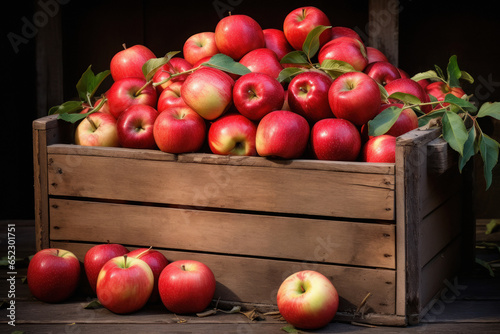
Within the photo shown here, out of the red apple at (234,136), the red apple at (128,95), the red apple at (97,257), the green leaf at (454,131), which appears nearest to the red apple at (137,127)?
the red apple at (128,95)

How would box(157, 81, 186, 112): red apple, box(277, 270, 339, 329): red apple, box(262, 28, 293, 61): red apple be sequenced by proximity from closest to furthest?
box(277, 270, 339, 329): red apple
box(157, 81, 186, 112): red apple
box(262, 28, 293, 61): red apple

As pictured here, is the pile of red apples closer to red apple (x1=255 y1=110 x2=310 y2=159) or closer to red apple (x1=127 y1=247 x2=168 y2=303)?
red apple (x1=255 y1=110 x2=310 y2=159)

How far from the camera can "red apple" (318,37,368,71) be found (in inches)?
96.5

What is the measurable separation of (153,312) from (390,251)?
76cm

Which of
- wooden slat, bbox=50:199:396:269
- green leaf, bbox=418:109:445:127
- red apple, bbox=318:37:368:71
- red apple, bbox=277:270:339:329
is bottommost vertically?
red apple, bbox=277:270:339:329

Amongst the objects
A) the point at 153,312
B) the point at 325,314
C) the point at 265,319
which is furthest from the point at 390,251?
the point at 153,312

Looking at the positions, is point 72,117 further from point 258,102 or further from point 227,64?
point 258,102

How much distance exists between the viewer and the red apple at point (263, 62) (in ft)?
7.93

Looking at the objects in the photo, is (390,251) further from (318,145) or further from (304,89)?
(304,89)

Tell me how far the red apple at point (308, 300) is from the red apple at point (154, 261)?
426 millimetres

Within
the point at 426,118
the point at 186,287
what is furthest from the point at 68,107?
the point at 426,118

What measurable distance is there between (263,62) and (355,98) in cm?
43

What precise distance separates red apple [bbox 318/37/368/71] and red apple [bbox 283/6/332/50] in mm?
83

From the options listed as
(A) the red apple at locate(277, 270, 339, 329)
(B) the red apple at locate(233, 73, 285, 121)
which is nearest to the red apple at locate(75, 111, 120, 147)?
(B) the red apple at locate(233, 73, 285, 121)
